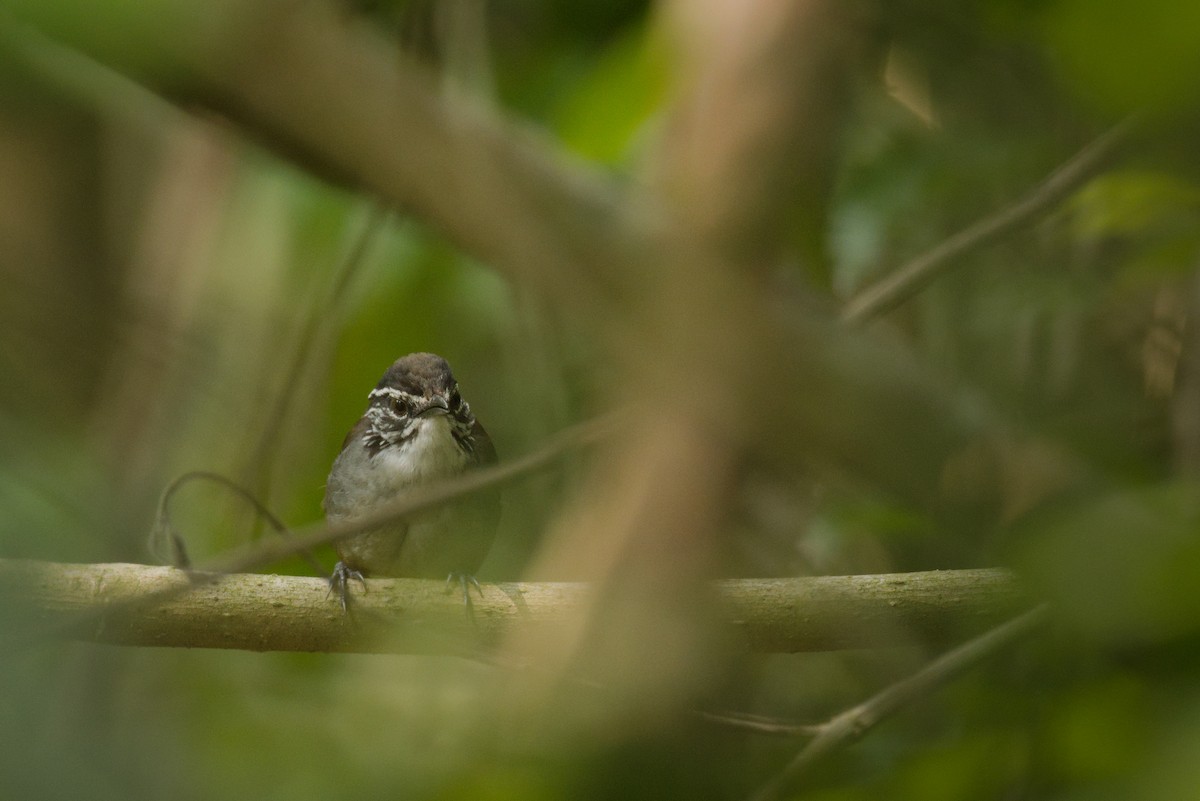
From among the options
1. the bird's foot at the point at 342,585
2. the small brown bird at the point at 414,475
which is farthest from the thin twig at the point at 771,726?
the small brown bird at the point at 414,475

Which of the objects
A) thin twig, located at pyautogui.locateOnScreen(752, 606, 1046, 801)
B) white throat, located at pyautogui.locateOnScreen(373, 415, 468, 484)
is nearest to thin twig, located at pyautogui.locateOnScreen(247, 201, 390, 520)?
white throat, located at pyautogui.locateOnScreen(373, 415, 468, 484)

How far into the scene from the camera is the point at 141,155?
247 inches

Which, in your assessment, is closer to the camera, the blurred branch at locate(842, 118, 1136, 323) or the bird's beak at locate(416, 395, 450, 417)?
the blurred branch at locate(842, 118, 1136, 323)

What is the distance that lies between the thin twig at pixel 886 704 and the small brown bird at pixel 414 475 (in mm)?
1158

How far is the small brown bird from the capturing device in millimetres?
2959

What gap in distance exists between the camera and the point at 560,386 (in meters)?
3.92

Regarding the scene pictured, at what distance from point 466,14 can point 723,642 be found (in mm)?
2803

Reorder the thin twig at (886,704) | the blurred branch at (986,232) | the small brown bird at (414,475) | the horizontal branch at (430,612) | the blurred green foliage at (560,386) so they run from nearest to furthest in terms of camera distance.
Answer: the blurred green foliage at (560,386) < the thin twig at (886,704) < the horizontal branch at (430,612) < the blurred branch at (986,232) < the small brown bird at (414,475)

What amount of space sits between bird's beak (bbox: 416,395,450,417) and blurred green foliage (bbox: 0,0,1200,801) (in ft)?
1.28

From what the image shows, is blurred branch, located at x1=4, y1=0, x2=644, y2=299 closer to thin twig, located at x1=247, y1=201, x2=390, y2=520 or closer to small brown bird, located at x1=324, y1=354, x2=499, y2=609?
thin twig, located at x1=247, y1=201, x2=390, y2=520

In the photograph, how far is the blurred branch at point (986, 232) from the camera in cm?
253

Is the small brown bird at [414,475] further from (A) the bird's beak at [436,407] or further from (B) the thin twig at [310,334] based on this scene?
(B) the thin twig at [310,334]

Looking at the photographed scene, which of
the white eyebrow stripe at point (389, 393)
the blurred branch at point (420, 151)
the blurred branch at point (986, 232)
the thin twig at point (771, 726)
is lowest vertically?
the thin twig at point (771, 726)

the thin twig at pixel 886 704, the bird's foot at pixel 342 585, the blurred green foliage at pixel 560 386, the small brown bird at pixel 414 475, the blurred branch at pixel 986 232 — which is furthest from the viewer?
the small brown bird at pixel 414 475
